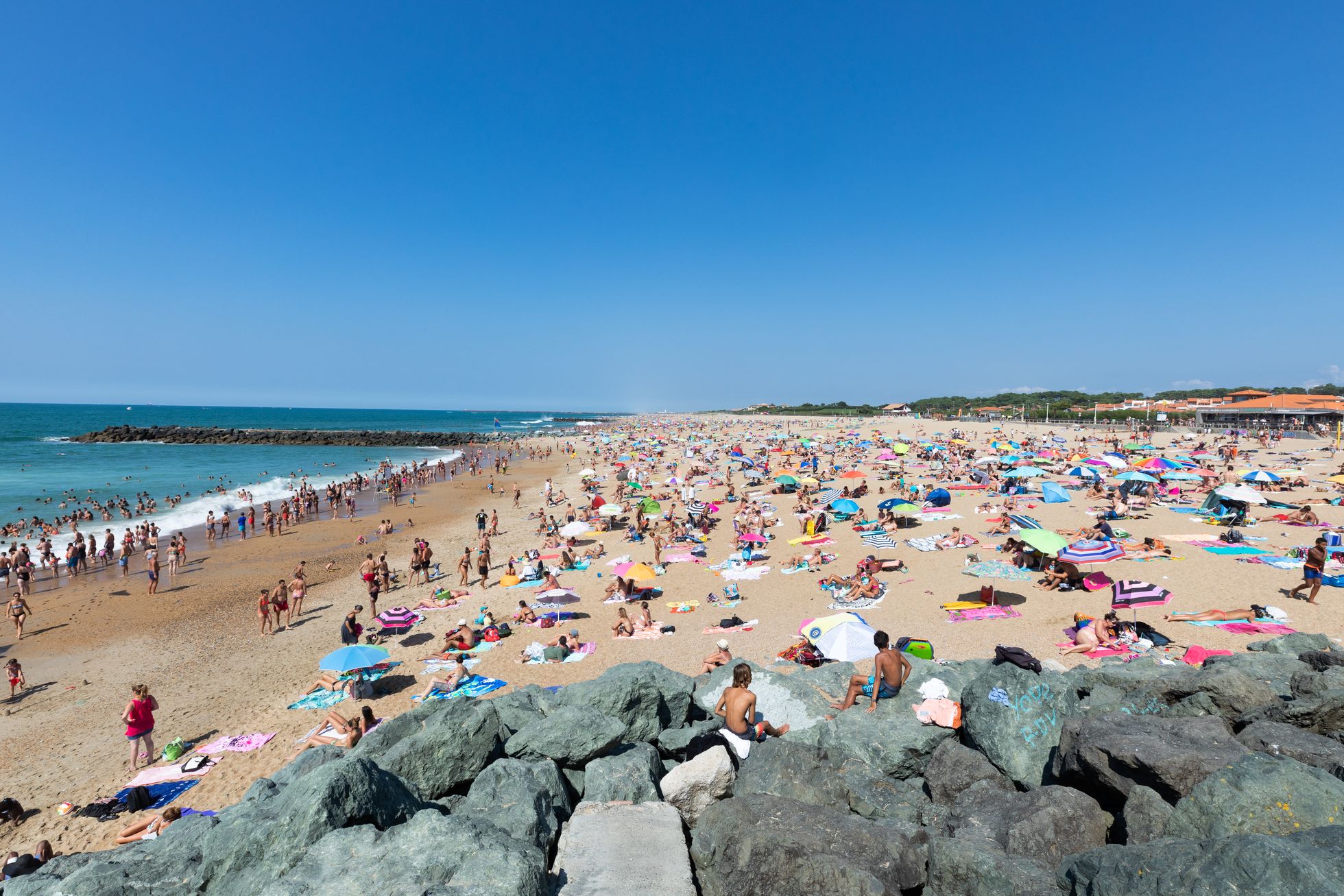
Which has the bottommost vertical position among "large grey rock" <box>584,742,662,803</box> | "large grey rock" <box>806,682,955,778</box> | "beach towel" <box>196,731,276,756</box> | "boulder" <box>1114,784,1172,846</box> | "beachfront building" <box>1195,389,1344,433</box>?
"beach towel" <box>196,731,276,756</box>

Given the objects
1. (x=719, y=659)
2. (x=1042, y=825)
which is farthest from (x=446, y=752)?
(x=719, y=659)

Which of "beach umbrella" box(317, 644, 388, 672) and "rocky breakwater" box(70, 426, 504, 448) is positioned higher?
"rocky breakwater" box(70, 426, 504, 448)

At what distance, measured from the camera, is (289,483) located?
144 feet

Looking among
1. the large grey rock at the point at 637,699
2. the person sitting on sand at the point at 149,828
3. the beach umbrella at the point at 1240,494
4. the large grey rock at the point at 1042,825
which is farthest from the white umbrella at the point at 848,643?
the beach umbrella at the point at 1240,494

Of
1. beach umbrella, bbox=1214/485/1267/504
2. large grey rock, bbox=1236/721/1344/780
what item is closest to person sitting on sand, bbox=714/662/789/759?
large grey rock, bbox=1236/721/1344/780

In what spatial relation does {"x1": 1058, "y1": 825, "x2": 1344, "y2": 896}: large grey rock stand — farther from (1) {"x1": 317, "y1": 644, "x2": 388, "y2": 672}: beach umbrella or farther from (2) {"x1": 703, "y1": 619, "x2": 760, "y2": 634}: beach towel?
(1) {"x1": 317, "y1": 644, "x2": 388, "y2": 672}: beach umbrella

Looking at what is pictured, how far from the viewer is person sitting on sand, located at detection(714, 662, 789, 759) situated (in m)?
6.99

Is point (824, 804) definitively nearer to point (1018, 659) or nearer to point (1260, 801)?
point (1260, 801)

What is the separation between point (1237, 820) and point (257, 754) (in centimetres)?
1169

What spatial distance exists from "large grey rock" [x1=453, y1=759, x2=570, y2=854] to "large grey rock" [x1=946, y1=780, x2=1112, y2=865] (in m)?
3.32

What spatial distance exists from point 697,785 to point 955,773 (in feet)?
8.44

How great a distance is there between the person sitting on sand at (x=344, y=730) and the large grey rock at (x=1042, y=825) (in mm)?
8097

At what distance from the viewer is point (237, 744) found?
974cm

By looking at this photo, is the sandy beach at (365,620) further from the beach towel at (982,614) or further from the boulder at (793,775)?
the boulder at (793,775)
